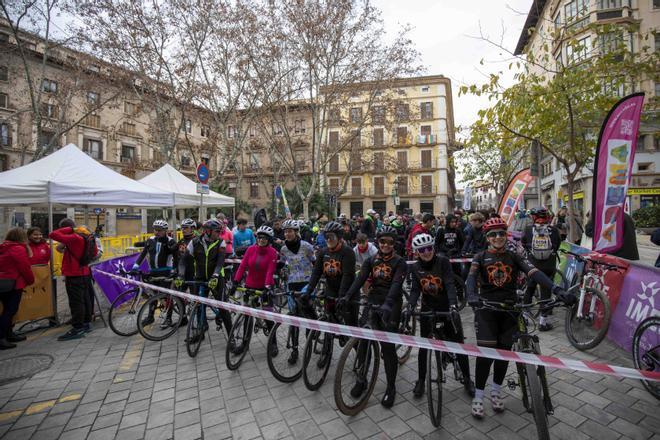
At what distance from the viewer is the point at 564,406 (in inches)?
135

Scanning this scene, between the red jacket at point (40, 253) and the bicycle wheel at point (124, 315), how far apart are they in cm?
198

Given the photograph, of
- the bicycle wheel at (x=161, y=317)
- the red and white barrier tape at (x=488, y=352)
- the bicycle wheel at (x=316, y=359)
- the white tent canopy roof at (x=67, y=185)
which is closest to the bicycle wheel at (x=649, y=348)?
the red and white barrier tape at (x=488, y=352)

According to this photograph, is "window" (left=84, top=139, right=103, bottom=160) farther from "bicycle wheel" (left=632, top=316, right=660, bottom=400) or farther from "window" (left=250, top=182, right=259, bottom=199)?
"bicycle wheel" (left=632, top=316, right=660, bottom=400)

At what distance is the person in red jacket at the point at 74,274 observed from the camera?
5.82m

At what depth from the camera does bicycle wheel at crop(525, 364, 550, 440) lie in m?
2.51

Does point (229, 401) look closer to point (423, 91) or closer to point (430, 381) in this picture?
point (430, 381)

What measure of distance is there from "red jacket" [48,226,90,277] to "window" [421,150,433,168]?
146 ft

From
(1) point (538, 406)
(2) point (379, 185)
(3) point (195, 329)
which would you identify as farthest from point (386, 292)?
(2) point (379, 185)

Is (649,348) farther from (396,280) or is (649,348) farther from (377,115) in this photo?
(377,115)

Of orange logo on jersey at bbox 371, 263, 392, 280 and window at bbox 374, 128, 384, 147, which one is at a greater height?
→ window at bbox 374, 128, 384, 147

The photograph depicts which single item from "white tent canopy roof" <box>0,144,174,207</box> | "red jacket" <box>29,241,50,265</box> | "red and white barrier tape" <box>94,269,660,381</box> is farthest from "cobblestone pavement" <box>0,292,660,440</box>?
"white tent canopy roof" <box>0,144,174,207</box>

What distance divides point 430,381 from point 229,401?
2.20m

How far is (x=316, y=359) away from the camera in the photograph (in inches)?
169

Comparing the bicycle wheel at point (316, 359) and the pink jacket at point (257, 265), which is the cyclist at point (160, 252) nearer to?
the pink jacket at point (257, 265)
